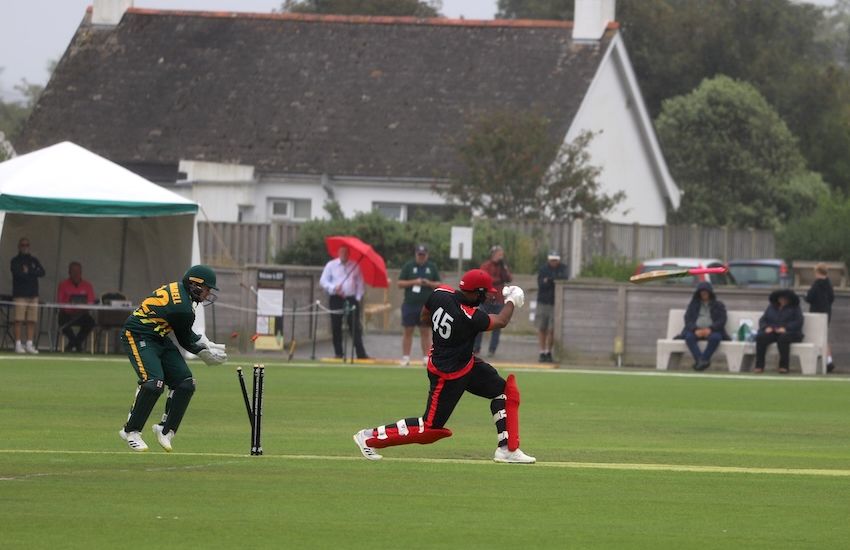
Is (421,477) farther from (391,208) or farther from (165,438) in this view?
(391,208)

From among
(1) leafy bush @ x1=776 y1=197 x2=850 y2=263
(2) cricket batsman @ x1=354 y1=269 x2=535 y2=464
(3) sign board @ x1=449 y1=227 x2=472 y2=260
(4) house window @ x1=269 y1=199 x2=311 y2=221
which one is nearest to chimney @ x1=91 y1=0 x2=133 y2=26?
(4) house window @ x1=269 y1=199 x2=311 y2=221

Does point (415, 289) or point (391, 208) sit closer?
point (415, 289)

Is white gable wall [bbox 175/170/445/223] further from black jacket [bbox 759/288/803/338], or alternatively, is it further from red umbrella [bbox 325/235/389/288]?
black jacket [bbox 759/288/803/338]

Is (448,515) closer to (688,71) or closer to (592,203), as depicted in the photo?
(592,203)

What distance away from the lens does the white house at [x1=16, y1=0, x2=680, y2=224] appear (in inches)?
1896

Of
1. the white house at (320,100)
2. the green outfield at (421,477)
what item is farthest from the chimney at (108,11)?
the green outfield at (421,477)

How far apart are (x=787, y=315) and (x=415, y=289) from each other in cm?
626

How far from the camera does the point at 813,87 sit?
7519cm

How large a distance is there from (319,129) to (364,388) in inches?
1046

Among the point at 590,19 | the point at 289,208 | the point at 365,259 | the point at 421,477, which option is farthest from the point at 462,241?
the point at 421,477

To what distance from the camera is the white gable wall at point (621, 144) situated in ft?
164

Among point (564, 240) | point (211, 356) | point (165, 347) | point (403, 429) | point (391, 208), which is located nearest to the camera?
point (403, 429)

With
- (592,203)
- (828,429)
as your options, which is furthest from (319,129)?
(828,429)

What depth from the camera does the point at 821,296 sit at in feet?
97.0
